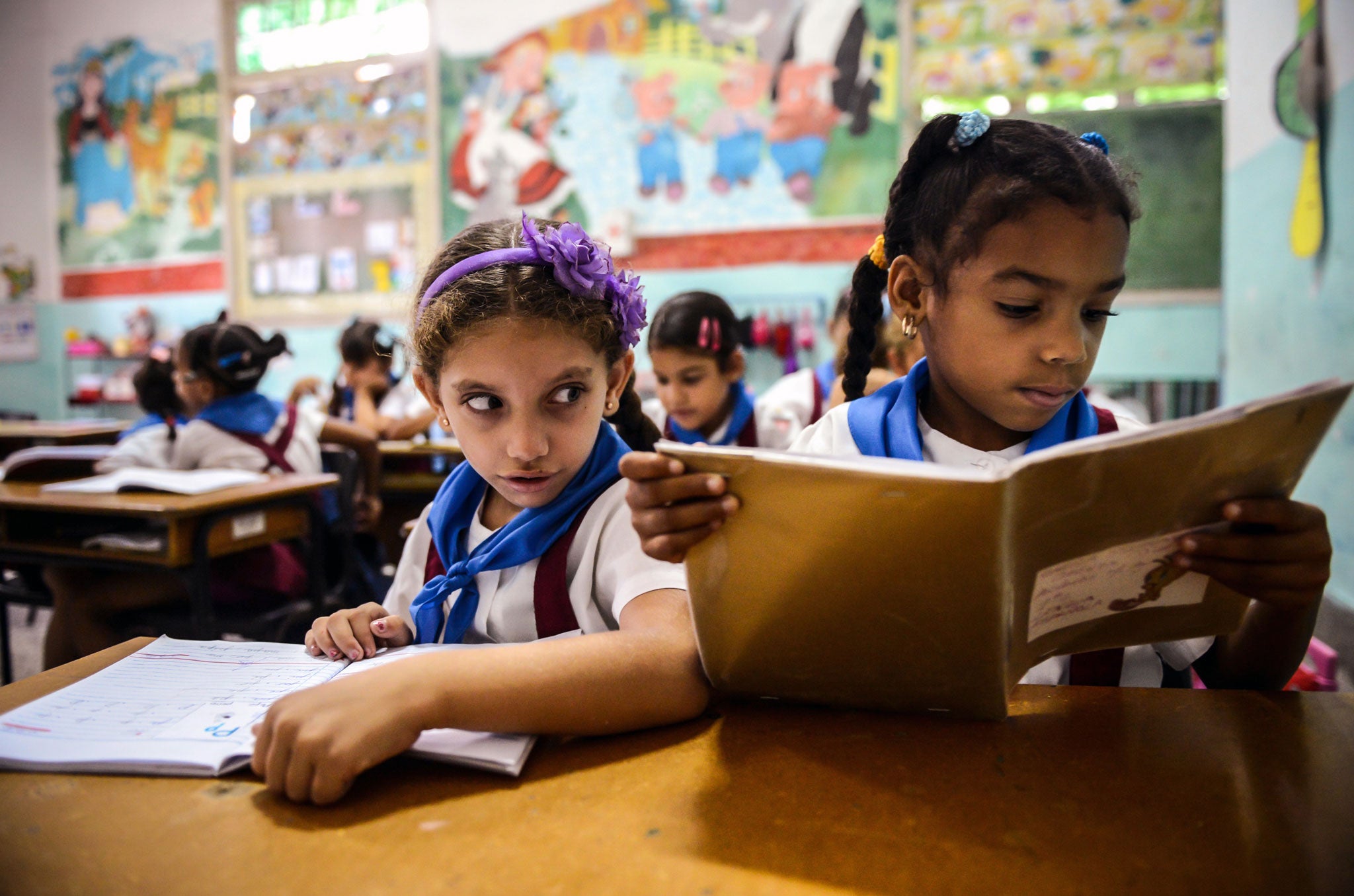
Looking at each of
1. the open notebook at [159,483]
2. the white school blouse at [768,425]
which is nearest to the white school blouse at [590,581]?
the open notebook at [159,483]

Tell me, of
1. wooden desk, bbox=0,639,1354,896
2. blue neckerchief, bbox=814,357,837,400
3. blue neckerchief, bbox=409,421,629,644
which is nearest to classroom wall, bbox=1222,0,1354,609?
blue neckerchief, bbox=814,357,837,400

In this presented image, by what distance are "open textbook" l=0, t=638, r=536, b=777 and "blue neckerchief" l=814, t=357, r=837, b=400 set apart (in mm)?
2403

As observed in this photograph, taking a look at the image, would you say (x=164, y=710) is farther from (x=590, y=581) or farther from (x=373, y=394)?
(x=373, y=394)

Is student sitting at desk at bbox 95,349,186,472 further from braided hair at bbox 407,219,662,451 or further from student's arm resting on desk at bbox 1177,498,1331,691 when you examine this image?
student's arm resting on desk at bbox 1177,498,1331,691

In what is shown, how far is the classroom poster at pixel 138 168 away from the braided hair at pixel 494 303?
556cm

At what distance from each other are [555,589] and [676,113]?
4169 mm

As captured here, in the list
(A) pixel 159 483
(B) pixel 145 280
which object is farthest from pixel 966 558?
(B) pixel 145 280

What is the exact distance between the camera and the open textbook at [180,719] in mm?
558

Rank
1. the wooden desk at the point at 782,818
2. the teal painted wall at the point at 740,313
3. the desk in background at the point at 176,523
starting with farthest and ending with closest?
the teal painted wall at the point at 740,313
the desk in background at the point at 176,523
the wooden desk at the point at 782,818

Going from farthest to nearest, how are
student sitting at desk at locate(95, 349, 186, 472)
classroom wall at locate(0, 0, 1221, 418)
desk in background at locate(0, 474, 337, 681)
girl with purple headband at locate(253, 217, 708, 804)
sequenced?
classroom wall at locate(0, 0, 1221, 418) < student sitting at desk at locate(95, 349, 186, 472) < desk in background at locate(0, 474, 337, 681) < girl with purple headband at locate(253, 217, 708, 804)

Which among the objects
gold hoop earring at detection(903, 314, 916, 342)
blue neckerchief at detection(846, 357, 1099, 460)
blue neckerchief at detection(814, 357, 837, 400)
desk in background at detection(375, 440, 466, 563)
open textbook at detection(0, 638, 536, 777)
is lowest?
desk in background at detection(375, 440, 466, 563)

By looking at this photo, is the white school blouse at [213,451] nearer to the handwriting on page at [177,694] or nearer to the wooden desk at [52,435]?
the handwriting on page at [177,694]

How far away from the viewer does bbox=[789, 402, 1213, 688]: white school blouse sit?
84cm

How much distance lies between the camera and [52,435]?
3926 mm
